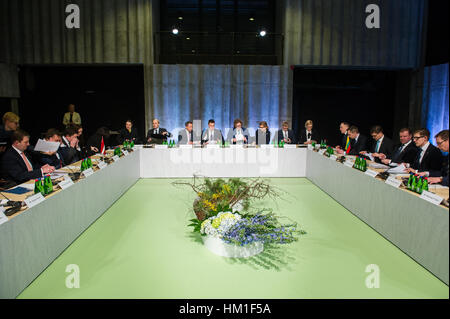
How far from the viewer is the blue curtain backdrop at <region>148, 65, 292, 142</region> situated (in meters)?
8.13

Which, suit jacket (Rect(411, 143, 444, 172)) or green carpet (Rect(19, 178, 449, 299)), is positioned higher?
suit jacket (Rect(411, 143, 444, 172))

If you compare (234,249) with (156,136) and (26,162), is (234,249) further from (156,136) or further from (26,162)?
(156,136)

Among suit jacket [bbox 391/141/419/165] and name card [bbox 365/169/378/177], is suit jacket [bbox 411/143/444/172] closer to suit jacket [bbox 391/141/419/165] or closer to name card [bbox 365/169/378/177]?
suit jacket [bbox 391/141/419/165]

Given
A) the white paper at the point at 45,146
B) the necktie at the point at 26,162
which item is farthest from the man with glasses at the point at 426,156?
the necktie at the point at 26,162

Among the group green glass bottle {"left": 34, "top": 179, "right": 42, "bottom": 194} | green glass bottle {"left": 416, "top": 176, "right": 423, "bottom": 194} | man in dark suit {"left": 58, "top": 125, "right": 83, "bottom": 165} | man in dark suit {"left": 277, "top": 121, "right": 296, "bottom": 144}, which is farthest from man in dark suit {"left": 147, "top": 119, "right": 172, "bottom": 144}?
green glass bottle {"left": 416, "top": 176, "right": 423, "bottom": 194}

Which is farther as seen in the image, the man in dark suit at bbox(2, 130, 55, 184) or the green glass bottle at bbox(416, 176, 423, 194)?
the man in dark suit at bbox(2, 130, 55, 184)

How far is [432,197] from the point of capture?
247cm

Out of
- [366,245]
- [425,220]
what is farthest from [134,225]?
[425,220]

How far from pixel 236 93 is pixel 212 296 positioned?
21.5ft

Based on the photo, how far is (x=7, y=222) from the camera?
208 centimetres

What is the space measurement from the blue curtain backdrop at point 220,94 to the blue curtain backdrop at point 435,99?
3.24 metres

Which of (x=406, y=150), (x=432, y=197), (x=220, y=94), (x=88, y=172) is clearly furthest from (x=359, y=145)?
(x=220, y=94)

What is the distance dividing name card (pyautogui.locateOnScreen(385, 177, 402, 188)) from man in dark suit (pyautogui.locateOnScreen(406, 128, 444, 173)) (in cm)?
67

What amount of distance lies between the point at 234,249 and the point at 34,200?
152 cm
